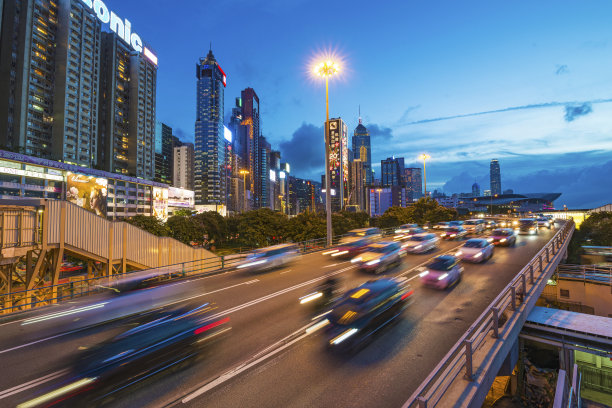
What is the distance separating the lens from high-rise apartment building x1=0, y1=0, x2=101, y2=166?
90812mm

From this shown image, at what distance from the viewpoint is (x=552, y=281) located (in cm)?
3083

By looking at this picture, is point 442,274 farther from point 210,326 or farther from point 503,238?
point 503,238

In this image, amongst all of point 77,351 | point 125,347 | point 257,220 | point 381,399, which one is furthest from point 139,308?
point 257,220

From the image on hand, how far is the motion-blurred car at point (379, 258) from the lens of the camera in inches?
682

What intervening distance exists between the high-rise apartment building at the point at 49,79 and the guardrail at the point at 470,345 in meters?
114

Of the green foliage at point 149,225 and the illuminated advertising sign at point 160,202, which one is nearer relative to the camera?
the green foliage at point 149,225

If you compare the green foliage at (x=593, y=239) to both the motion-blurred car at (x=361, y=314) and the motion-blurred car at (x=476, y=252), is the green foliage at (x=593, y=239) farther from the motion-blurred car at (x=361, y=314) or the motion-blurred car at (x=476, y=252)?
the motion-blurred car at (x=361, y=314)

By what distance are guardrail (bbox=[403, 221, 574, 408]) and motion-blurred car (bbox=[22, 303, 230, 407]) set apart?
6.11 metres

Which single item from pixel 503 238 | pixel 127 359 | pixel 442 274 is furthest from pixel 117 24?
pixel 442 274

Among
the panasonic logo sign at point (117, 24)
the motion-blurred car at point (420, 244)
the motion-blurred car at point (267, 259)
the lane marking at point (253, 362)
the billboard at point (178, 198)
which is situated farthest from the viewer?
the billboard at point (178, 198)

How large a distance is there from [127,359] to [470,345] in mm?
8247

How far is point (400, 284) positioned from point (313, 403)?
20.2 feet

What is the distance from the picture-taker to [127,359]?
23.1 ft

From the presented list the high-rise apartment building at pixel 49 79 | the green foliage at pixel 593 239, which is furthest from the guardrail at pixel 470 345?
the high-rise apartment building at pixel 49 79
